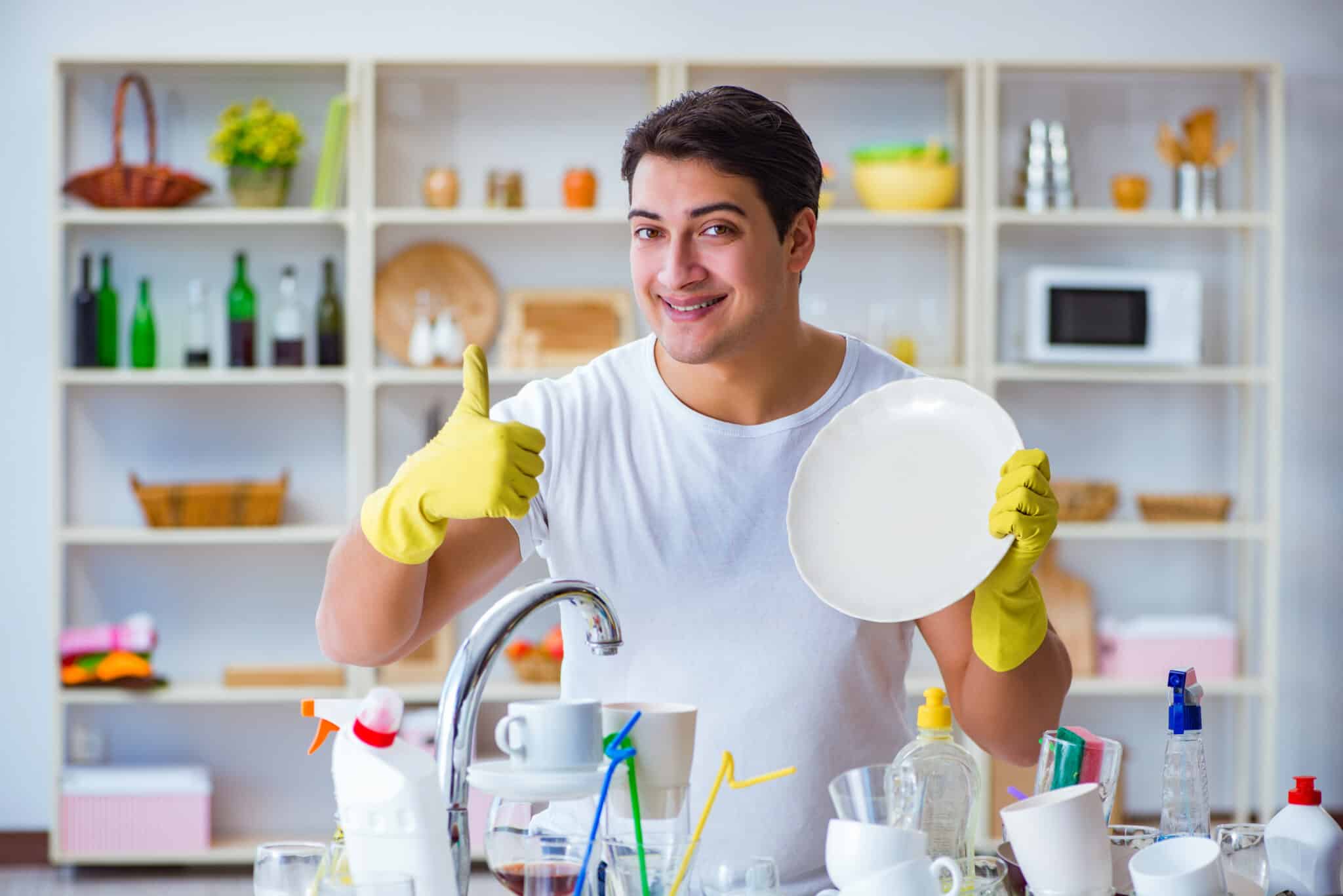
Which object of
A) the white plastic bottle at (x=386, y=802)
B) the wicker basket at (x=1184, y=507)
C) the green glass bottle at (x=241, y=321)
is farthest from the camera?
the wicker basket at (x=1184, y=507)

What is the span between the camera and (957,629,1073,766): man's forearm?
156 cm

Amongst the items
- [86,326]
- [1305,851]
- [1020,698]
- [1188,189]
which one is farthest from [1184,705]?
[86,326]

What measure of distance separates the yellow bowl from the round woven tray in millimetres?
1101

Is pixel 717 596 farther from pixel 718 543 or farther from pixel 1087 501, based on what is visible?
pixel 1087 501

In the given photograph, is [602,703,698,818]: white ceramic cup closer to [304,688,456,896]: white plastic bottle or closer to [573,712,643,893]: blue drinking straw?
[573,712,643,893]: blue drinking straw

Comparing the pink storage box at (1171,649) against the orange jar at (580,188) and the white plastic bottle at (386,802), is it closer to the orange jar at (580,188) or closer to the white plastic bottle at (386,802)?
the orange jar at (580,188)

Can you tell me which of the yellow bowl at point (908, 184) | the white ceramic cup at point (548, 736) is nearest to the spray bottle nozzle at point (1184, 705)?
the white ceramic cup at point (548, 736)

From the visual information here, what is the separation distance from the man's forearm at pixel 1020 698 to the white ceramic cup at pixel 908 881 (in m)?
0.51

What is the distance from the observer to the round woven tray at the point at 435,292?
13.2ft

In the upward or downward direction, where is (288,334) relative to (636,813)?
upward

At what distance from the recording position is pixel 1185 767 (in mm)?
1297

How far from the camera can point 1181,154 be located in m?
3.98

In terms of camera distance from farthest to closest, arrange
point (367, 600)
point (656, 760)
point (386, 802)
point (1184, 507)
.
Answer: point (1184, 507)
point (367, 600)
point (656, 760)
point (386, 802)

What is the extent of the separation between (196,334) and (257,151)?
0.53 metres
